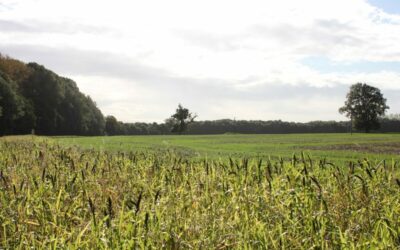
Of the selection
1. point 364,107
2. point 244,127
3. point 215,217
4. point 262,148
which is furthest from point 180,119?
point 215,217

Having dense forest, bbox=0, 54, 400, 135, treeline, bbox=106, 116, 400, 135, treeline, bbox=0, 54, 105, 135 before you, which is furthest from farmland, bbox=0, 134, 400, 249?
treeline, bbox=106, 116, 400, 135

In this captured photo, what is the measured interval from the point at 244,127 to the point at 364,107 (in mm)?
26667

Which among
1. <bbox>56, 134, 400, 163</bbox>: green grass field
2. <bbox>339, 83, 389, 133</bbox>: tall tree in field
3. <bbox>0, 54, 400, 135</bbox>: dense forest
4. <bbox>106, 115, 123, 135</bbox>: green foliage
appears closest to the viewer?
<bbox>56, 134, 400, 163</bbox>: green grass field

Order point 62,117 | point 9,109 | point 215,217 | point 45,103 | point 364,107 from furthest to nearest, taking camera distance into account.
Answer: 1. point 364,107
2. point 62,117
3. point 45,103
4. point 9,109
5. point 215,217

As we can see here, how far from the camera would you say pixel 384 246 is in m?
4.18

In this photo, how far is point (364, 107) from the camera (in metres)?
104

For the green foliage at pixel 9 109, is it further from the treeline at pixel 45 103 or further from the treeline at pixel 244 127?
the treeline at pixel 244 127

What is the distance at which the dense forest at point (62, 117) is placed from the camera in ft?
249

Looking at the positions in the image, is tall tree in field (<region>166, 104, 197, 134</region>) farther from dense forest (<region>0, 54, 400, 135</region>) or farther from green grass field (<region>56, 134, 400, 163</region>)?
green grass field (<region>56, 134, 400, 163</region>)

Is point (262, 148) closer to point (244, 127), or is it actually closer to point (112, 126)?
point (244, 127)

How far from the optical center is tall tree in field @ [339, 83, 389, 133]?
102375 millimetres

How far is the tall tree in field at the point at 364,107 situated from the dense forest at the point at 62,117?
24.8 feet

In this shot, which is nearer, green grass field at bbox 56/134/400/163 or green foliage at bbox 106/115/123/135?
green grass field at bbox 56/134/400/163

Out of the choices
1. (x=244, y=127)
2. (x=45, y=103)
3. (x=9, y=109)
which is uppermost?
(x=45, y=103)
